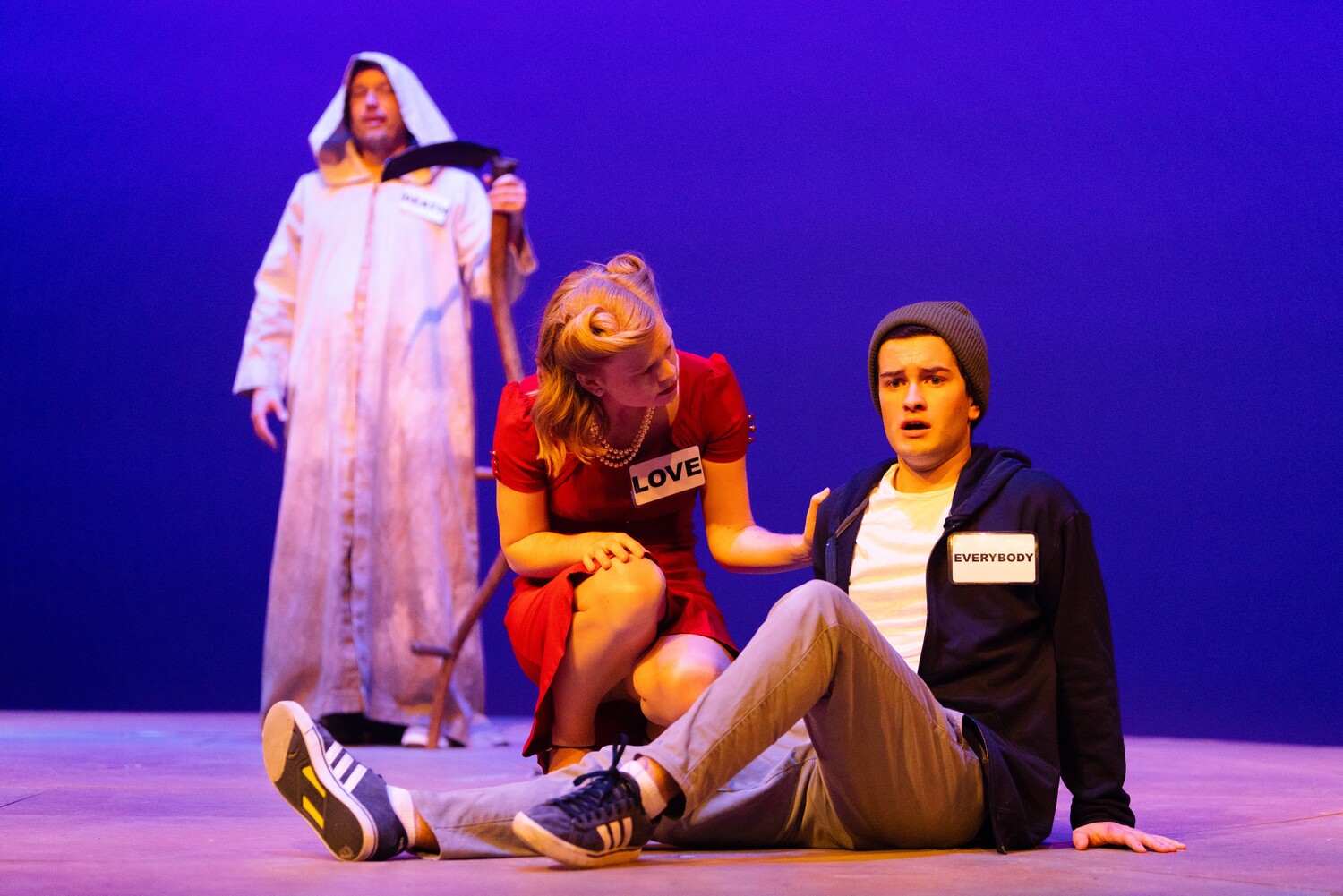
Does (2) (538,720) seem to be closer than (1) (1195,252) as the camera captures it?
Yes

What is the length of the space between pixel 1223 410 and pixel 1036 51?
130 cm

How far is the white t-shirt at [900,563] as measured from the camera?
1668 millimetres

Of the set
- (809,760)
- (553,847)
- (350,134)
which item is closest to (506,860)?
(553,847)

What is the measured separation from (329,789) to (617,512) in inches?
26.7

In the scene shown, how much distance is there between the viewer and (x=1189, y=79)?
170 inches

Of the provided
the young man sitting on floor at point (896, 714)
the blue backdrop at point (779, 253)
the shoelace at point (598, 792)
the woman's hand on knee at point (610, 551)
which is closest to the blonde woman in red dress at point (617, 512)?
the woman's hand on knee at point (610, 551)

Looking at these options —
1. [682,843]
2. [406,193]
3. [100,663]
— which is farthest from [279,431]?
[682,843]

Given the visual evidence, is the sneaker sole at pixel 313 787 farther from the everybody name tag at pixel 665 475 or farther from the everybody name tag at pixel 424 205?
the everybody name tag at pixel 424 205

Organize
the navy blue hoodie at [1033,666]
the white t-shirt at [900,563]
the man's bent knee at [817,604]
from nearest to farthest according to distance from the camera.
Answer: the man's bent knee at [817,604] → the navy blue hoodie at [1033,666] → the white t-shirt at [900,563]

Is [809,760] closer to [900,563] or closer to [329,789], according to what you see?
[900,563]

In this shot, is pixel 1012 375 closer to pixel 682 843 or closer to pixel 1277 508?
pixel 1277 508

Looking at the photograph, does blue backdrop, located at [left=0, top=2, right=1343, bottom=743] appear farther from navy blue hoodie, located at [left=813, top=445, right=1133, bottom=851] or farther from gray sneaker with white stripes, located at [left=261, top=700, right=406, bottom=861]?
gray sneaker with white stripes, located at [left=261, top=700, right=406, bottom=861]

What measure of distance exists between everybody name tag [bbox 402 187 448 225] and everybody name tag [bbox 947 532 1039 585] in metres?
2.43

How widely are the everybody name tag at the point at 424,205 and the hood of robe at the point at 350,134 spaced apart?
0.25ft
